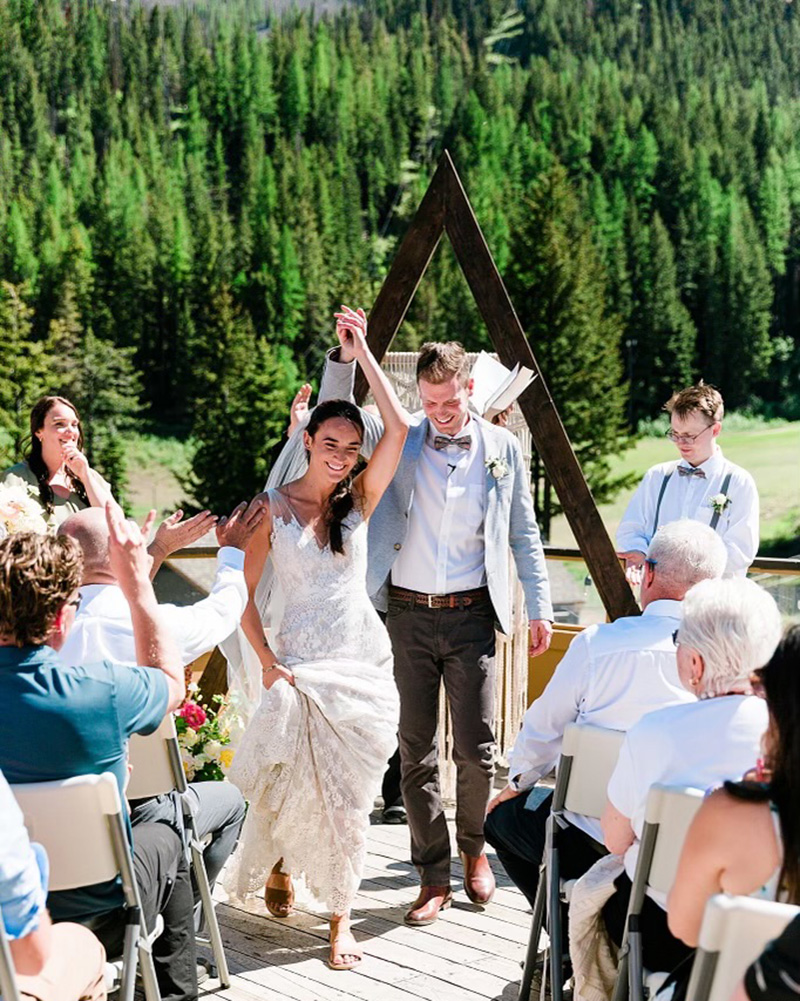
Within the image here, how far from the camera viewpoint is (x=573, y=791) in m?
2.87

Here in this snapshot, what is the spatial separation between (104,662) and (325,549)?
131 centimetres

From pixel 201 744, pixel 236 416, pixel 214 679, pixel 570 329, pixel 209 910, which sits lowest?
pixel 236 416

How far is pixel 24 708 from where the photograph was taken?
2.32 m

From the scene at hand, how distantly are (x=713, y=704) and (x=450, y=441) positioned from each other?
1987mm

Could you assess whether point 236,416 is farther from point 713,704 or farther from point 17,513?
point 713,704

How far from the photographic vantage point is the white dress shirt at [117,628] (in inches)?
115

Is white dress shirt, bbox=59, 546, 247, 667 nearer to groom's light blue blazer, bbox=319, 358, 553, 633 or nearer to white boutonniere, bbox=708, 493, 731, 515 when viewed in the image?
groom's light blue blazer, bbox=319, 358, 553, 633

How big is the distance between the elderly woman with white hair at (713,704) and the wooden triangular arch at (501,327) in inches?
99.6

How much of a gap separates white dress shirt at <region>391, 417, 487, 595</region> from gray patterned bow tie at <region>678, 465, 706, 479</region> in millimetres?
958

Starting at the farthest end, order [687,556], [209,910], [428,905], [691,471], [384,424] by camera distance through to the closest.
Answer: [691,471] → [428,905] → [384,424] → [209,910] → [687,556]

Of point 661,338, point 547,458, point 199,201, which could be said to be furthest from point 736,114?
point 547,458

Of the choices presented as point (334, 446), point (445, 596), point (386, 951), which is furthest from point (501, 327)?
point (386, 951)

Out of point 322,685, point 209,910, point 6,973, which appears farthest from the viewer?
point 322,685

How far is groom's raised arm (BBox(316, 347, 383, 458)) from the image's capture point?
4.04m
